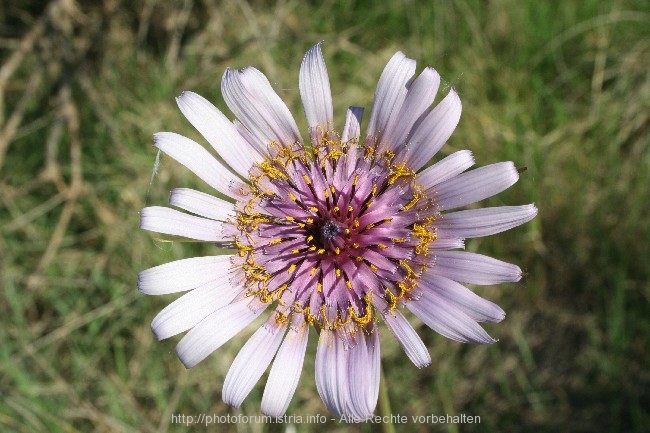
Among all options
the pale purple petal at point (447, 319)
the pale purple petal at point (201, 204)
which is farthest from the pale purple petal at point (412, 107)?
the pale purple petal at point (201, 204)

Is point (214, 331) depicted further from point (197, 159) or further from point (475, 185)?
point (475, 185)

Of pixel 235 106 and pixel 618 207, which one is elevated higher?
pixel 235 106

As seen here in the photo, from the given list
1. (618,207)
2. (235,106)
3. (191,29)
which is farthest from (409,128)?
(191,29)

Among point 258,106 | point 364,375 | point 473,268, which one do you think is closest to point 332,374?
point 364,375

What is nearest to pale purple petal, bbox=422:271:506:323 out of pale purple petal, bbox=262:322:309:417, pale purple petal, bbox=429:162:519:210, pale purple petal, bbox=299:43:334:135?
pale purple petal, bbox=429:162:519:210

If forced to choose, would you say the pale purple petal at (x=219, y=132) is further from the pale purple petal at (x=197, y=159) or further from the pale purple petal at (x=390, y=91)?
A: the pale purple petal at (x=390, y=91)

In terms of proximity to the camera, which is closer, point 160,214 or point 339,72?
point 160,214

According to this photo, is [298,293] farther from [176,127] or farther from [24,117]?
[24,117]
